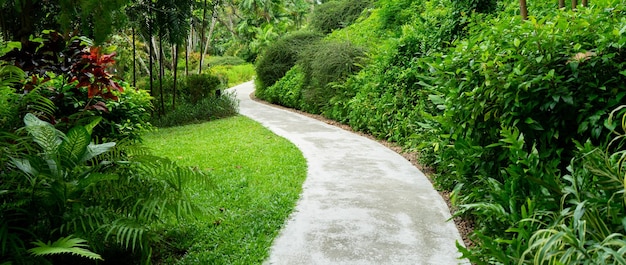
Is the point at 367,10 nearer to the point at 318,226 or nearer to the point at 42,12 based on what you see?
the point at 42,12

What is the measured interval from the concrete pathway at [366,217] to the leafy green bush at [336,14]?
10445 mm

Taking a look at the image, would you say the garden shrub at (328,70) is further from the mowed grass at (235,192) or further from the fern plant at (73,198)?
the fern plant at (73,198)

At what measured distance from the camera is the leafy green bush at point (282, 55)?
1598cm

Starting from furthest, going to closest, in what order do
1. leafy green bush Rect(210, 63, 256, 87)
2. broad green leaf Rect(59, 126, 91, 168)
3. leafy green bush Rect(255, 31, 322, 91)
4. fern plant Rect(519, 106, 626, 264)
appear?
1. leafy green bush Rect(210, 63, 256, 87)
2. leafy green bush Rect(255, 31, 322, 91)
3. broad green leaf Rect(59, 126, 91, 168)
4. fern plant Rect(519, 106, 626, 264)

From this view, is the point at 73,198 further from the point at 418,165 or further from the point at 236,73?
the point at 236,73

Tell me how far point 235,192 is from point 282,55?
11.7m

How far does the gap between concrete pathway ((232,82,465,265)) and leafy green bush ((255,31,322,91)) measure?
9.33 m

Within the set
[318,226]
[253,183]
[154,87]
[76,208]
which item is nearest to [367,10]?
[154,87]

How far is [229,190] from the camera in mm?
5176

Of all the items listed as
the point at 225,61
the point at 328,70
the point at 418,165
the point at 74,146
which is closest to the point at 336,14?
the point at 328,70

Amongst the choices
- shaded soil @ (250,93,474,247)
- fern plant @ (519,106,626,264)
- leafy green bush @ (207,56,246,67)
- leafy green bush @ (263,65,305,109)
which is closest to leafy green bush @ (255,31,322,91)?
leafy green bush @ (263,65,305,109)

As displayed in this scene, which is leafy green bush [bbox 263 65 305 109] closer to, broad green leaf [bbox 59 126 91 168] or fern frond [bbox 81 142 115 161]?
fern frond [bbox 81 142 115 161]

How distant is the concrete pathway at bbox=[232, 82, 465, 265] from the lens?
335 centimetres

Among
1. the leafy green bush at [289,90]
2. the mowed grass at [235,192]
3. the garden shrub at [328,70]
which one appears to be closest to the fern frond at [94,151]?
the mowed grass at [235,192]
